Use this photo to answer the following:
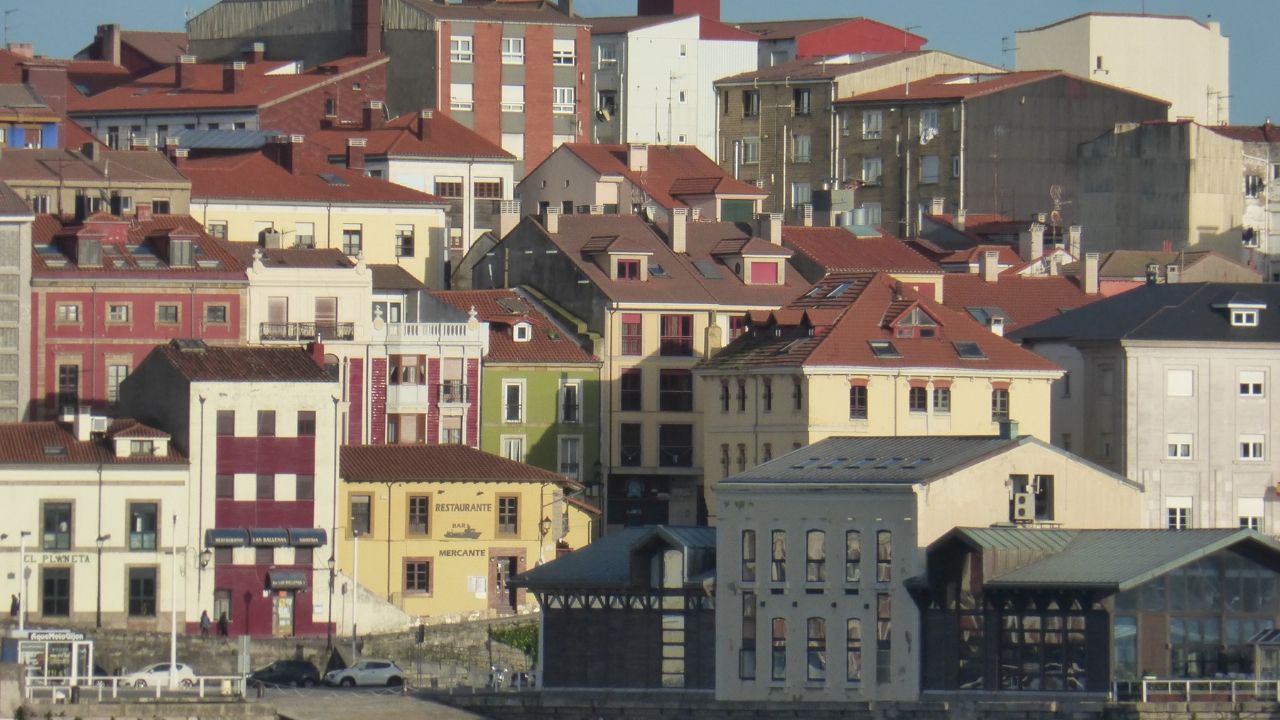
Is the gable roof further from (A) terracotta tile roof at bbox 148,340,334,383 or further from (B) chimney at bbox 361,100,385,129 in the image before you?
A: (B) chimney at bbox 361,100,385,129

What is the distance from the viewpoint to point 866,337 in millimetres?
110875

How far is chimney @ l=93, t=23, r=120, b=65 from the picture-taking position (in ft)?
525

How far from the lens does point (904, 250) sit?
420 ft

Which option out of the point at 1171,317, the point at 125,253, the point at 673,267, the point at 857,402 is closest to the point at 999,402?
the point at 857,402

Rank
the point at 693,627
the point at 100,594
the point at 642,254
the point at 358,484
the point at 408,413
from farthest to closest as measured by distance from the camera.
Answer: the point at 642,254
the point at 408,413
the point at 358,484
the point at 100,594
the point at 693,627

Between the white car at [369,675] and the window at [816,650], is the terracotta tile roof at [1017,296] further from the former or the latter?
the window at [816,650]

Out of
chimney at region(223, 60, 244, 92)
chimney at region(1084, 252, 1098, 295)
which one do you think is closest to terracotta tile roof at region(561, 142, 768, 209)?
chimney at region(223, 60, 244, 92)

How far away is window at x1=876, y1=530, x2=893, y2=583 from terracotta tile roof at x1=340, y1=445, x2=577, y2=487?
72.8 feet

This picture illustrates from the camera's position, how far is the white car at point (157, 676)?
88456mm

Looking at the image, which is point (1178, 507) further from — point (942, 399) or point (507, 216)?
point (507, 216)

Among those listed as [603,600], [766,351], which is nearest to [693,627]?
[603,600]

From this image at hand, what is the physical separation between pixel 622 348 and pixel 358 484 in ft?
53.2

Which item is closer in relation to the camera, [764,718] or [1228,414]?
[764,718]

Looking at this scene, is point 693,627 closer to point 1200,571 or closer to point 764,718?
point 764,718
